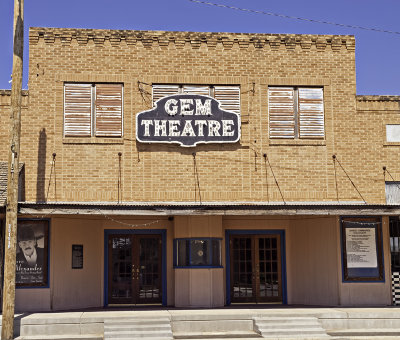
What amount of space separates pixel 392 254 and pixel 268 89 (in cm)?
631

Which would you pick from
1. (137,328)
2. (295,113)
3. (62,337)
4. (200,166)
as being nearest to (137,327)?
(137,328)

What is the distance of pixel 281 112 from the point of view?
2066cm

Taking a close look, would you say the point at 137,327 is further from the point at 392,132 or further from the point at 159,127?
the point at 392,132

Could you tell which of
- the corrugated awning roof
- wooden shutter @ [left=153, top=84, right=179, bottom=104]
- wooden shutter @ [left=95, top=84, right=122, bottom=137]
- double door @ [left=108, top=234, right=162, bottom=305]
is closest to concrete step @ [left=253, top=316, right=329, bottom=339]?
the corrugated awning roof

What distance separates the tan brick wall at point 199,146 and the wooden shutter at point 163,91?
7.7 inches

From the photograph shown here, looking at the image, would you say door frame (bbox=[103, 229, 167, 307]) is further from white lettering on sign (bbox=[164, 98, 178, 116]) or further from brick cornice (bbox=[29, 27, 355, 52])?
brick cornice (bbox=[29, 27, 355, 52])

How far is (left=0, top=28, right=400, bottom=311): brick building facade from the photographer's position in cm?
1975

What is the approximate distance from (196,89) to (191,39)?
1.56 meters

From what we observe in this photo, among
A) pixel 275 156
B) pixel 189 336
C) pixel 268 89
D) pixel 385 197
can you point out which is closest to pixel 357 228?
pixel 385 197

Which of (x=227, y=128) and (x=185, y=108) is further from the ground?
(x=185, y=108)

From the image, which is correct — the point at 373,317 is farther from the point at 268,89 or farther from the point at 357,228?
the point at 268,89

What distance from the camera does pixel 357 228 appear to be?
803 inches

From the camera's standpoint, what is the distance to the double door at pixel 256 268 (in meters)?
21.5

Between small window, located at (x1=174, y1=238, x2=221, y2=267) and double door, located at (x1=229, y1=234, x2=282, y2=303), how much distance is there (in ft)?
4.23
